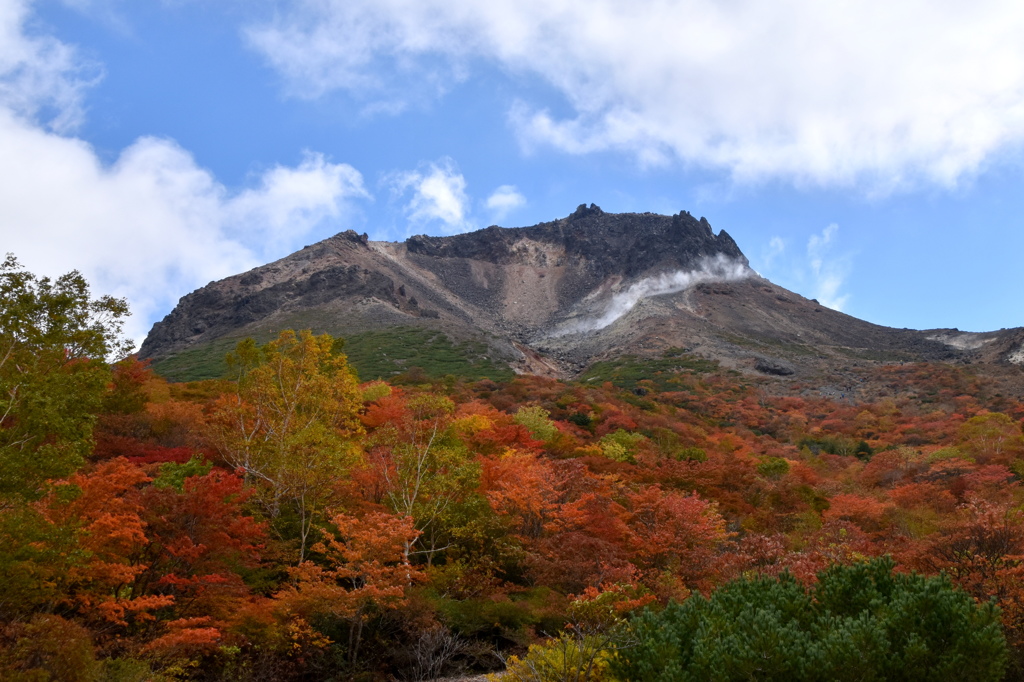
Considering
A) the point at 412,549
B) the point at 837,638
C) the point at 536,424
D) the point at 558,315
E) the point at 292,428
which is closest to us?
the point at 837,638

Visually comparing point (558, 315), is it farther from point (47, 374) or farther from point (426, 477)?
point (47, 374)

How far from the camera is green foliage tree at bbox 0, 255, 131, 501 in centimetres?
1238

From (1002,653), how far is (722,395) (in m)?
70.1

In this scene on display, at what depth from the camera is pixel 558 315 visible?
172 metres

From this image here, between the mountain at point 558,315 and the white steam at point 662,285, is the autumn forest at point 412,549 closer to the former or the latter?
the mountain at point 558,315

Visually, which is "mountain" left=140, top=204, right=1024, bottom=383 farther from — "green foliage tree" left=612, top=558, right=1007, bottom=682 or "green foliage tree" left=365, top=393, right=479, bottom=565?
"green foliage tree" left=612, top=558, right=1007, bottom=682

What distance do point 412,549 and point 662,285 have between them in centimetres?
14336

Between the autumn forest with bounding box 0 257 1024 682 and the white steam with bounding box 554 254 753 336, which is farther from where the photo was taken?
the white steam with bounding box 554 254 753 336

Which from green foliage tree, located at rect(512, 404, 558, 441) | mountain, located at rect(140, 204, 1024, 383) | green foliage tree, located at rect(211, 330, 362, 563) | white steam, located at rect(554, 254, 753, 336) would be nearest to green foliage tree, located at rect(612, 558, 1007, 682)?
green foliage tree, located at rect(211, 330, 362, 563)

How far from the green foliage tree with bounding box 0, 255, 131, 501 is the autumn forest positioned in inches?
1.9

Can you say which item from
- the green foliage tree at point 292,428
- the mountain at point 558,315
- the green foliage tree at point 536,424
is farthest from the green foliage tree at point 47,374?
the mountain at point 558,315

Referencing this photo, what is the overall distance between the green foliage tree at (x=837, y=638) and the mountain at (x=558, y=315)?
67.1 meters

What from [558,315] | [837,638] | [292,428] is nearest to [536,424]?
[292,428]

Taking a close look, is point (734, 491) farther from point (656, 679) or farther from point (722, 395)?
point (722, 395)
